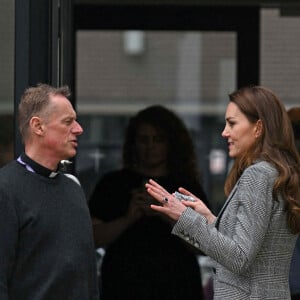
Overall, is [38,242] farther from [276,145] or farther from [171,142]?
[171,142]

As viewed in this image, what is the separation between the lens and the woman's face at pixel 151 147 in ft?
16.8

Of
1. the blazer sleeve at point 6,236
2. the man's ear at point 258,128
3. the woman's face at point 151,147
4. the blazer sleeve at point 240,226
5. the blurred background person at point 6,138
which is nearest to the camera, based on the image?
the blazer sleeve at point 6,236

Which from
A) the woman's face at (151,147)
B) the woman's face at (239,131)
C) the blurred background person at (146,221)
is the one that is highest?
the woman's face at (239,131)

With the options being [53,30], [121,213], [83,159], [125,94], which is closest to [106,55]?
[125,94]

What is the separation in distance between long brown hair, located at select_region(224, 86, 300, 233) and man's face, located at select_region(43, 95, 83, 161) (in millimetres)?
576

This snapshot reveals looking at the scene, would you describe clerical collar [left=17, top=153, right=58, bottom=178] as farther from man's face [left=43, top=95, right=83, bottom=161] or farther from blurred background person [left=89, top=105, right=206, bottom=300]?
blurred background person [left=89, top=105, right=206, bottom=300]

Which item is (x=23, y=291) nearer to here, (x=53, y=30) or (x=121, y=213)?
(x=53, y=30)

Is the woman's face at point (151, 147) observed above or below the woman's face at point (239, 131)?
Answer: below

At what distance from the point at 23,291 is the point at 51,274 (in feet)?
0.35

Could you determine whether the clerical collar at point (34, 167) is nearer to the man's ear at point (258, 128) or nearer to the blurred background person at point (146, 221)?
the man's ear at point (258, 128)

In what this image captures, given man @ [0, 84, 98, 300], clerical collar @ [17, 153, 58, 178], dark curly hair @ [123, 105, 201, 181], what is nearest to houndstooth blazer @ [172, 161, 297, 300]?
man @ [0, 84, 98, 300]

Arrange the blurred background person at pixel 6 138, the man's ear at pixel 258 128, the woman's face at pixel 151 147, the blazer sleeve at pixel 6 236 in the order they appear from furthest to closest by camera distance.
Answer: the woman's face at pixel 151 147, the blurred background person at pixel 6 138, the man's ear at pixel 258 128, the blazer sleeve at pixel 6 236

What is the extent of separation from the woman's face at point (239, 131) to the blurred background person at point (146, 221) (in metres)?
1.36

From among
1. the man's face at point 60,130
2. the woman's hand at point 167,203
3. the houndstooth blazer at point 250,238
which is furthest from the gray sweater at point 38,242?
the houndstooth blazer at point 250,238
